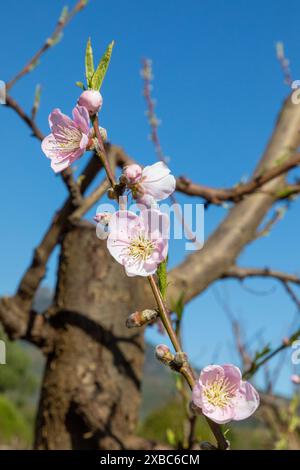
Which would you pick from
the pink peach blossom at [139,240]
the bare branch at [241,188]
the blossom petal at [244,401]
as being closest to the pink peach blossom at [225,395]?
the blossom petal at [244,401]

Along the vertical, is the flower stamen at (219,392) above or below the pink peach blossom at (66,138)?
below

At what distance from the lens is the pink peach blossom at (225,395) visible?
485 millimetres

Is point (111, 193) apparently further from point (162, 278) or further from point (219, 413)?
point (219, 413)

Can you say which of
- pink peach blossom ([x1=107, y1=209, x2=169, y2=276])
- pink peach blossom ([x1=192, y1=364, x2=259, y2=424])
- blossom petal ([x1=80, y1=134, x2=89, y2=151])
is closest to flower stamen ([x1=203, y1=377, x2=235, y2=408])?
pink peach blossom ([x1=192, y1=364, x2=259, y2=424])

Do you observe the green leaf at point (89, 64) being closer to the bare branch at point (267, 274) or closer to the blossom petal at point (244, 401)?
the blossom petal at point (244, 401)

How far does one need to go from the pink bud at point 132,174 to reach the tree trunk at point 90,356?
0.87 m

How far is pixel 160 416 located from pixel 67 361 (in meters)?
4.28

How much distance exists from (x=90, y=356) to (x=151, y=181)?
0.92 m

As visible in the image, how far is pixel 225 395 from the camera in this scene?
1.68ft

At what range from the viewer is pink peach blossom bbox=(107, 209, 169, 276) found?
1.63 feet

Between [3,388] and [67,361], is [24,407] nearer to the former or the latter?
[3,388]

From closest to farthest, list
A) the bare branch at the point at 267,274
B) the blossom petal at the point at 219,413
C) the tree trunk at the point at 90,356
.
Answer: the blossom petal at the point at 219,413 < the tree trunk at the point at 90,356 < the bare branch at the point at 267,274
